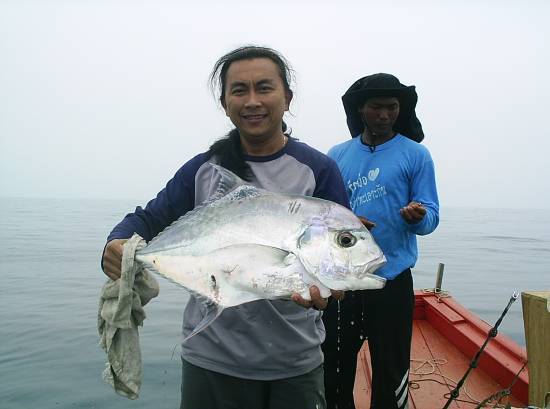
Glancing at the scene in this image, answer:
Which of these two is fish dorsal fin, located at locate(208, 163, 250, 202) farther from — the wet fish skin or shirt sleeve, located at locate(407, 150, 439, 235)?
shirt sleeve, located at locate(407, 150, 439, 235)

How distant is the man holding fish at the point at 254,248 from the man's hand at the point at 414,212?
2.87ft

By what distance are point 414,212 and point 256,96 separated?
1.41m

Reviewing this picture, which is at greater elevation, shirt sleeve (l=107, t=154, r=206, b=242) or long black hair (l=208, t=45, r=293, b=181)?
long black hair (l=208, t=45, r=293, b=181)

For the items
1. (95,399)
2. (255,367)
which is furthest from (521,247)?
(255,367)

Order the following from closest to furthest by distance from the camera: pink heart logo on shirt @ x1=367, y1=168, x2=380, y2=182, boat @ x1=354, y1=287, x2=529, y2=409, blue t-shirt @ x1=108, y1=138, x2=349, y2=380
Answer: blue t-shirt @ x1=108, y1=138, x2=349, y2=380
pink heart logo on shirt @ x1=367, y1=168, x2=380, y2=182
boat @ x1=354, y1=287, x2=529, y2=409

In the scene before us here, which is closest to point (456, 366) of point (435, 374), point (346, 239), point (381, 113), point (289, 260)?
point (435, 374)

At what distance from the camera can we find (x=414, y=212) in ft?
9.71

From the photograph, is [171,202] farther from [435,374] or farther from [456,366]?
[456,366]

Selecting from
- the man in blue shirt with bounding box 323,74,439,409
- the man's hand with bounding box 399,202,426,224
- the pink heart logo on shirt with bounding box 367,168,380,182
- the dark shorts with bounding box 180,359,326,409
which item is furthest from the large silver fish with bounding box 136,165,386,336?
the pink heart logo on shirt with bounding box 367,168,380,182

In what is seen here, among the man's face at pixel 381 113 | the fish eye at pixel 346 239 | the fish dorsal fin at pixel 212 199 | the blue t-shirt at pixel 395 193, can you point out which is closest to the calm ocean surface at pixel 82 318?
the fish dorsal fin at pixel 212 199

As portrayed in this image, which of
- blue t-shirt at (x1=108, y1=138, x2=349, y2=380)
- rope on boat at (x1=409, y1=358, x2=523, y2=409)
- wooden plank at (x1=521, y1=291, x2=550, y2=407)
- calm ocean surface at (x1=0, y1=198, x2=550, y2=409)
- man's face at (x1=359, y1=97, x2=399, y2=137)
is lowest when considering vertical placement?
calm ocean surface at (x1=0, y1=198, x2=550, y2=409)

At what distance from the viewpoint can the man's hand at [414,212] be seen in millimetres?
2945

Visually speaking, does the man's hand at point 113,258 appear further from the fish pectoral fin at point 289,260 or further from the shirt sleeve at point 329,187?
the shirt sleeve at point 329,187

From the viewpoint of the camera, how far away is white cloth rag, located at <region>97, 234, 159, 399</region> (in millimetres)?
1972
